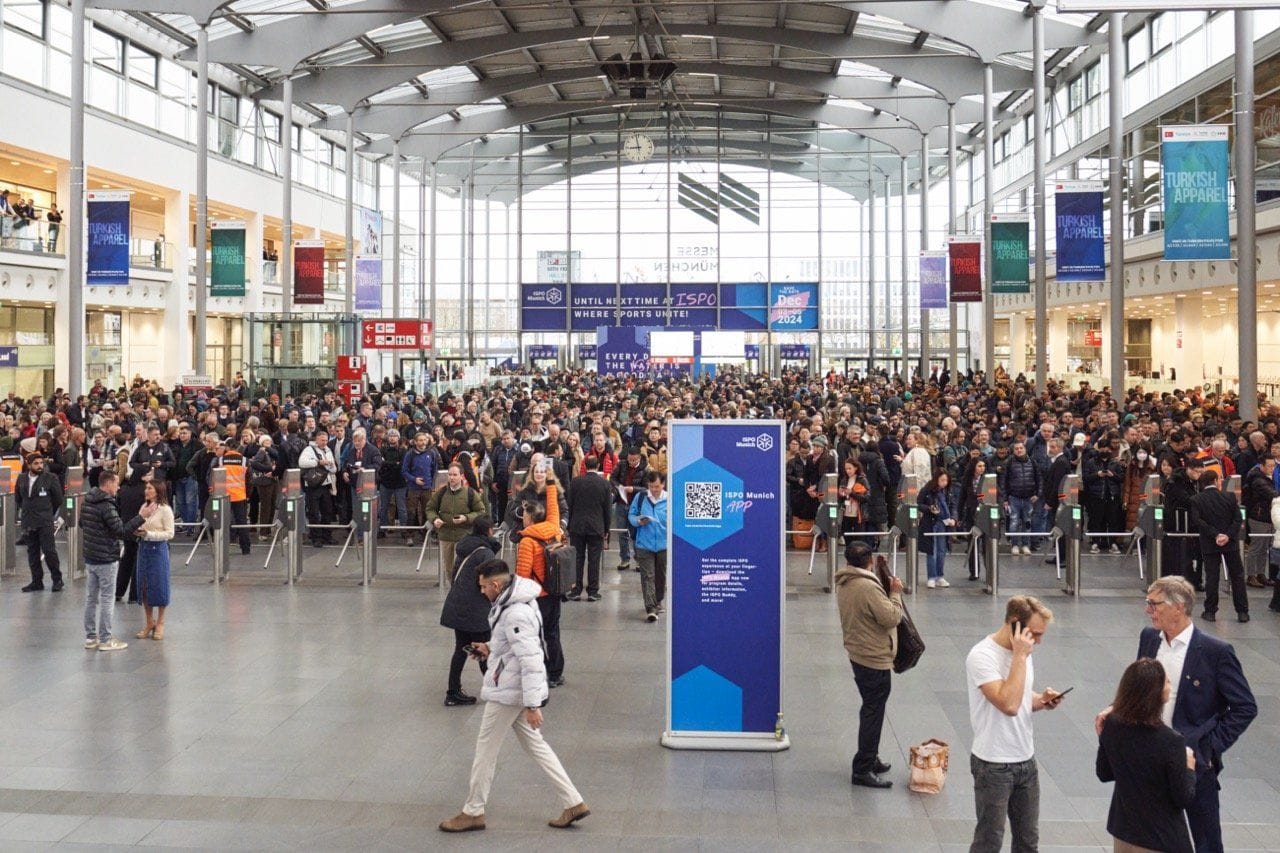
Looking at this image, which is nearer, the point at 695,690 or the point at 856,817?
the point at 856,817

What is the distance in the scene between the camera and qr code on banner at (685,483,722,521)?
7918 millimetres

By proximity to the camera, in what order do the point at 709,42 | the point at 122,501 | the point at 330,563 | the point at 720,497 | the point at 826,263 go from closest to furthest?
the point at 720,497 → the point at 122,501 → the point at 330,563 → the point at 709,42 → the point at 826,263

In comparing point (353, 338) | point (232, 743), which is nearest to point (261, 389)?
point (353, 338)

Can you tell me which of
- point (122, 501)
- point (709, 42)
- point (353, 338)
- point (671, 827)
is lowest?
point (671, 827)

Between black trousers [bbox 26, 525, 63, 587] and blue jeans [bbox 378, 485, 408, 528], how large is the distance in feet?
13.4

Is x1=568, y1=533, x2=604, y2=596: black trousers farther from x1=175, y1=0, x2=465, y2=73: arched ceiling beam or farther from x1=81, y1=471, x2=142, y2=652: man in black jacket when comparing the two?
x1=175, y1=0, x2=465, y2=73: arched ceiling beam

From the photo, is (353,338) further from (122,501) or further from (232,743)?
(232,743)

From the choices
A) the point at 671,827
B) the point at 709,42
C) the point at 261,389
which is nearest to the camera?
the point at 671,827

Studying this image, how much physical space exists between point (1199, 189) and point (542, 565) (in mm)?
13144

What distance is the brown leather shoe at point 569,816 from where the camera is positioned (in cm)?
656

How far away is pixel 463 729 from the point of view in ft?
27.4

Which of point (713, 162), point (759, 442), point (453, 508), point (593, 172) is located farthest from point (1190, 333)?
point (759, 442)

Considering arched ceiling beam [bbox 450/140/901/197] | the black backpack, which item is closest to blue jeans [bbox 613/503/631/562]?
the black backpack

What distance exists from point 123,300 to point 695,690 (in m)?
32.4
